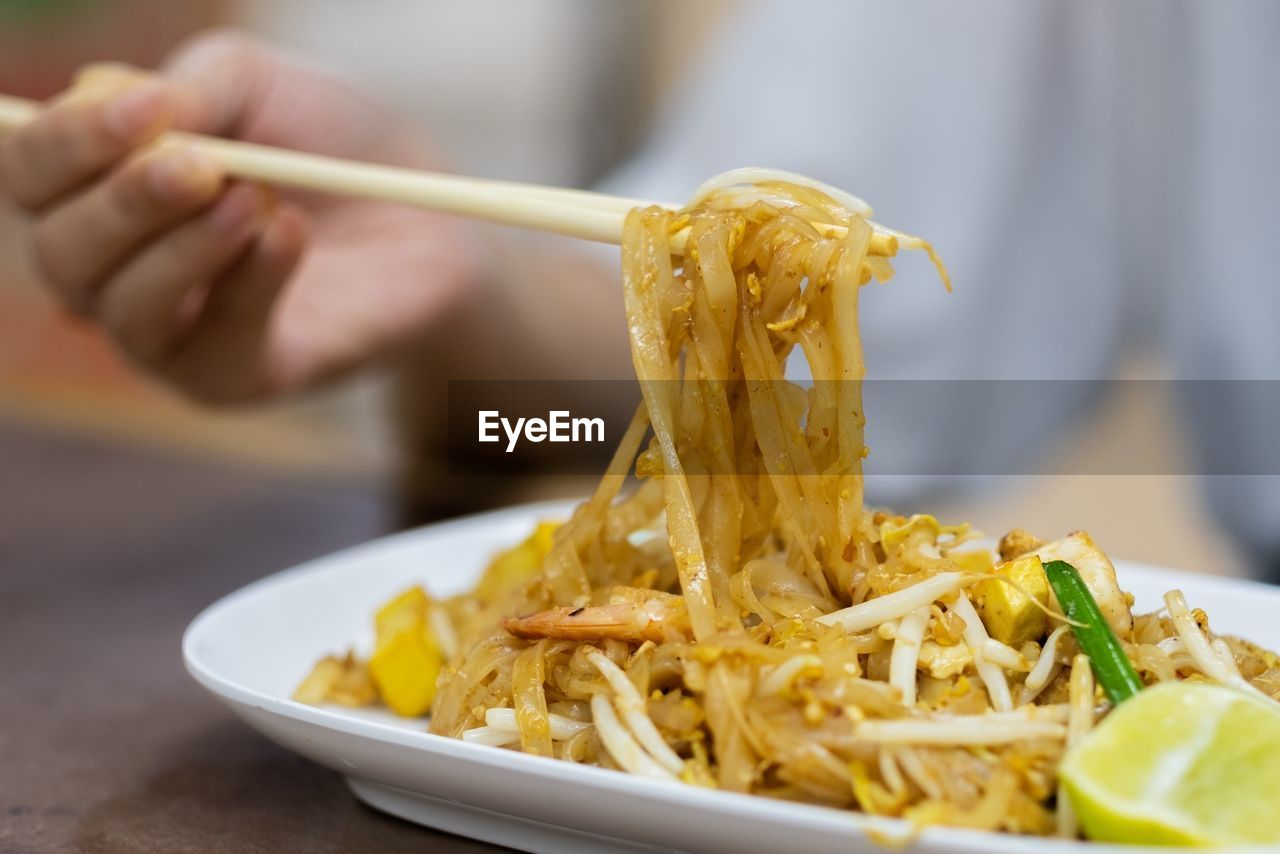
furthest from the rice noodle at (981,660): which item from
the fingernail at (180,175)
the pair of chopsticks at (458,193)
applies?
the fingernail at (180,175)

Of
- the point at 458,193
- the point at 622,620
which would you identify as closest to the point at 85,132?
the point at 458,193

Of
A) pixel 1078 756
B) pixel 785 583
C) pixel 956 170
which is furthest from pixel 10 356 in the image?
pixel 1078 756

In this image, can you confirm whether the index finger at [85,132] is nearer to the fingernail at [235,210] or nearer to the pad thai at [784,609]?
the fingernail at [235,210]

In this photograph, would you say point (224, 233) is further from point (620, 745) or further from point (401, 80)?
point (401, 80)

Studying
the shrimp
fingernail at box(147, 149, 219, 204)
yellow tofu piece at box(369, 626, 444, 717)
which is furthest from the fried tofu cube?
fingernail at box(147, 149, 219, 204)

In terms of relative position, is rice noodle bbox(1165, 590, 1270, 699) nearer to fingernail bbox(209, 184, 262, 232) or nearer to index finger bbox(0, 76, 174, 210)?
fingernail bbox(209, 184, 262, 232)
